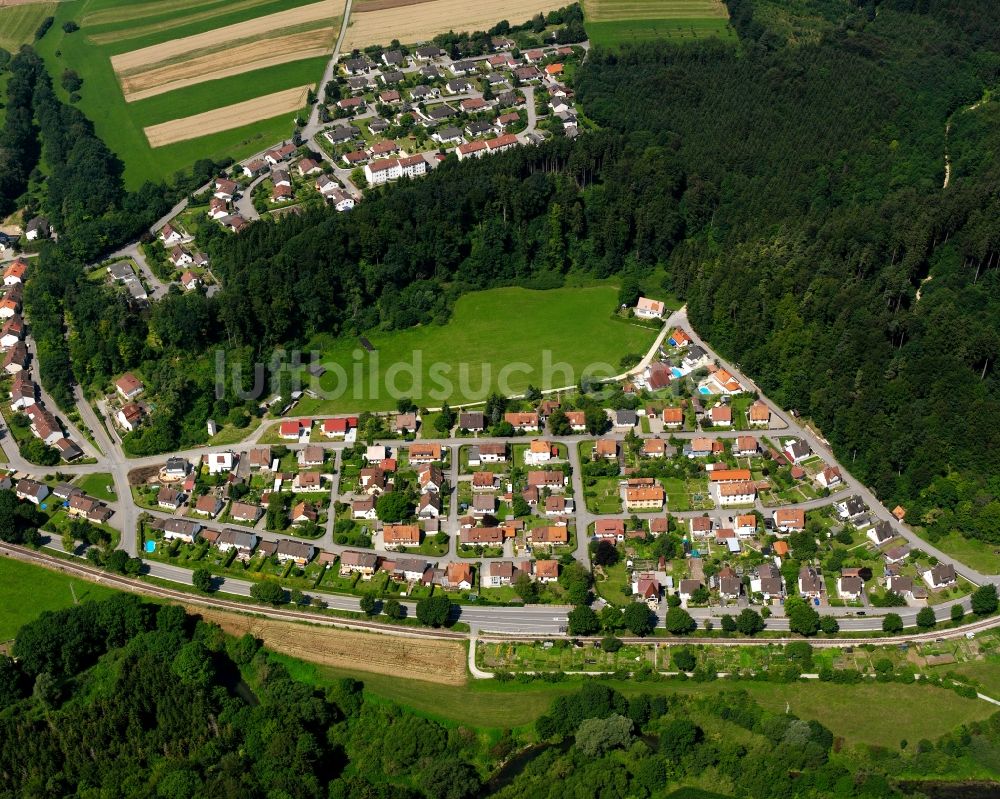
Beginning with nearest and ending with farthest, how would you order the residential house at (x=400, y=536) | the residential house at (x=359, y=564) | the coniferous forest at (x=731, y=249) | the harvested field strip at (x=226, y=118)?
the residential house at (x=359, y=564)
the residential house at (x=400, y=536)
the coniferous forest at (x=731, y=249)
the harvested field strip at (x=226, y=118)

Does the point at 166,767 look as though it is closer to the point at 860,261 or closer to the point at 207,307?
the point at 207,307

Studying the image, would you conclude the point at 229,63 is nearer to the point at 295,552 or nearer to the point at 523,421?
the point at 523,421

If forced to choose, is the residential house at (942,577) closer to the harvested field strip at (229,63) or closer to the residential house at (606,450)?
the residential house at (606,450)

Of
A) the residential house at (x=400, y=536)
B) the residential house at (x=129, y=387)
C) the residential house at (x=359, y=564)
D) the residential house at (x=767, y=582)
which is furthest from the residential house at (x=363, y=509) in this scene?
the residential house at (x=767, y=582)

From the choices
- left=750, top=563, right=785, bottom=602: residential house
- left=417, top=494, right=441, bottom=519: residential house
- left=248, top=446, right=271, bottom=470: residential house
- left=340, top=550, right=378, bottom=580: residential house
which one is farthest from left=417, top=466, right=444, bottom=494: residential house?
left=750, top=563, right=785, bottom=602: residential house

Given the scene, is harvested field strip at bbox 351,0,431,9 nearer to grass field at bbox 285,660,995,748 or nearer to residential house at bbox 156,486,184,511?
residential house at bbox 156,486,184,511

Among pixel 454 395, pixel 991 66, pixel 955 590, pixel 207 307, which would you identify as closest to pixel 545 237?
pixel 454 395

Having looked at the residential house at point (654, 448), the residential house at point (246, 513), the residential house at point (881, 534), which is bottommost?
the residential house at point (881, 534)

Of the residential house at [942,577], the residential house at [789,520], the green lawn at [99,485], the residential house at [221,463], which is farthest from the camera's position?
the residential house at [221,463]
